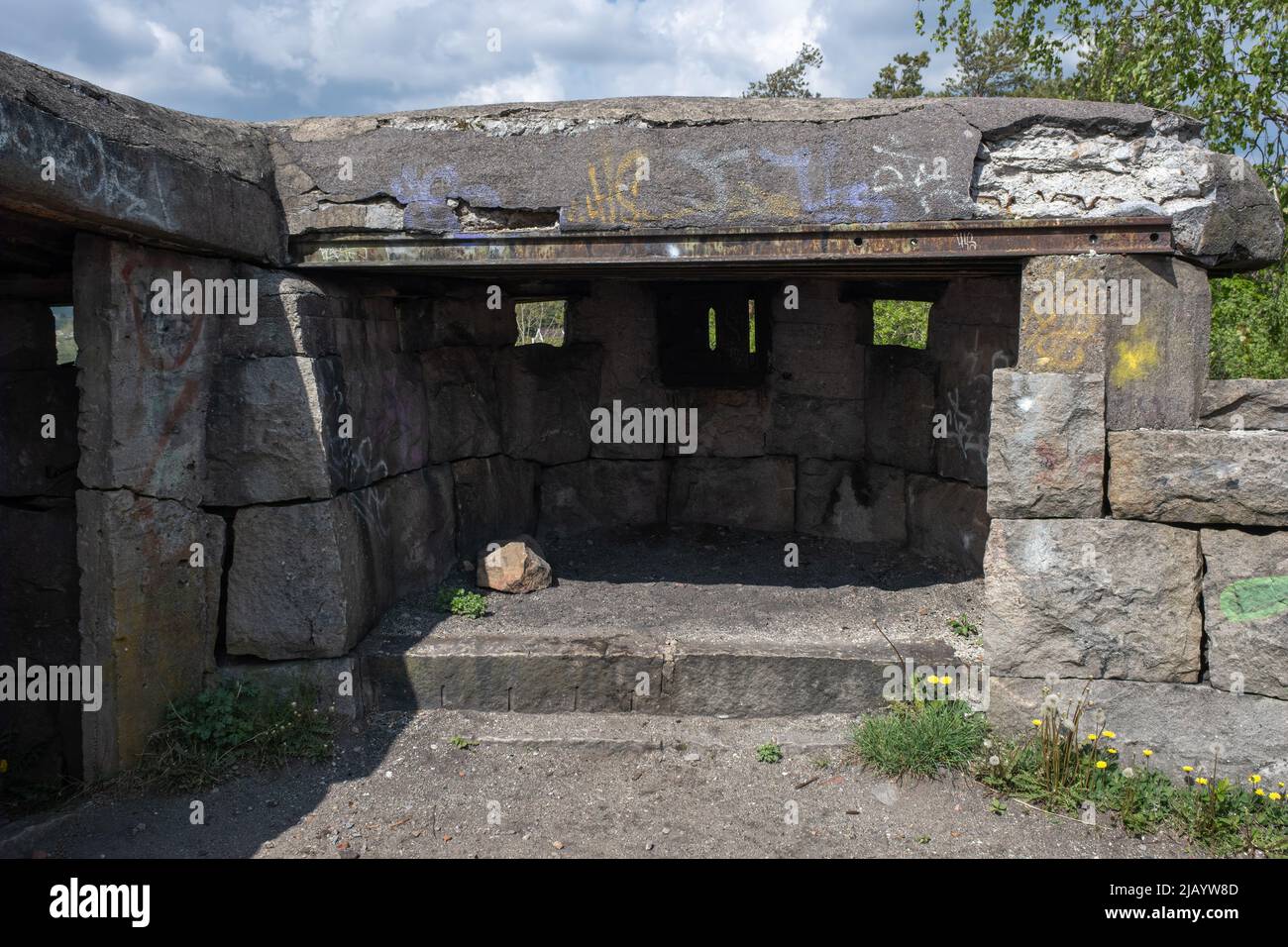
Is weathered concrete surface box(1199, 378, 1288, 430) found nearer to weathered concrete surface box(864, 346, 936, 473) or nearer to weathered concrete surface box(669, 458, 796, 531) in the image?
weathered concrete surface box(864, 346, 936, 473)

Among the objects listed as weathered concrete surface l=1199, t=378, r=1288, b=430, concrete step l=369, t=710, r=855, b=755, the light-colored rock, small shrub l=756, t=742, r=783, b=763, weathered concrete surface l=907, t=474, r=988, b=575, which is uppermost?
weathered concrete surface l=1199, t=378, r=1288, b=430

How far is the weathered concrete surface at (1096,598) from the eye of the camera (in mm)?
4090

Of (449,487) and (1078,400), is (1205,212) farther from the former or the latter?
(449,487)

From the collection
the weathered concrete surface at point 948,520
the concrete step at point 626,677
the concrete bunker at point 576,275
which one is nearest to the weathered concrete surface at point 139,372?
the concrete bunker at point 576,275

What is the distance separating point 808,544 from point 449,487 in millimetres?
2560

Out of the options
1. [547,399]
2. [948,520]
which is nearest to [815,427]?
[948,520]

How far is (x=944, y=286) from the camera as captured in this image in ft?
19.8

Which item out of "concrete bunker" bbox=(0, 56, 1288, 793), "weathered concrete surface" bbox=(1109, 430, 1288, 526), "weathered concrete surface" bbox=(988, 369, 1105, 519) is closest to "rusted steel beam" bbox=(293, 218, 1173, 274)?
"concrete bunker" bbox=(0, 56, 1288, 793)

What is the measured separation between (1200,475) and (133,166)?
15.0 ft

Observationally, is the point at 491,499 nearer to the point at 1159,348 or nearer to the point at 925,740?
the point at 925,740

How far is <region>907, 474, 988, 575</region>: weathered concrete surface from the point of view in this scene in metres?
5.86

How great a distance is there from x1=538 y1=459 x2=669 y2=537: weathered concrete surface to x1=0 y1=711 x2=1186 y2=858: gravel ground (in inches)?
94.4

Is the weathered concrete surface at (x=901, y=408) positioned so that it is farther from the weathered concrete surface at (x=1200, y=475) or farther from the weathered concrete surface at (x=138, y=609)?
the weathered concrete surface at (x=138, y=609)
